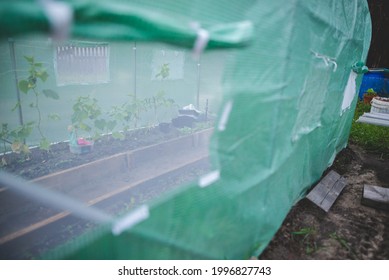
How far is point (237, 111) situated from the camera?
1.76m

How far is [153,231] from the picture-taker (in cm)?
149

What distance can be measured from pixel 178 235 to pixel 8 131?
4.05 metres

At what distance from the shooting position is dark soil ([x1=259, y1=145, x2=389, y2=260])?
Answer: 2.87 metres

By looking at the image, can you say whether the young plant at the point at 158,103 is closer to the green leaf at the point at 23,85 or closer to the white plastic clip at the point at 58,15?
the green leaf at the point at 23,85

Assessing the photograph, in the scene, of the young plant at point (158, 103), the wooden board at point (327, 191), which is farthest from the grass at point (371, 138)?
the young plant at point (158, 103)

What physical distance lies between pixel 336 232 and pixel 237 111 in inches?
96.5

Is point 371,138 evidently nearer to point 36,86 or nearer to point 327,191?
point 327,191

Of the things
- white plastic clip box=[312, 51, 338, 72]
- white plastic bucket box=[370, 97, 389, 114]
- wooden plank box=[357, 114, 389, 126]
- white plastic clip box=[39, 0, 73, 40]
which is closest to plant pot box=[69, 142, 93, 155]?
white plastic clip box=[312, 51, 338, 72]

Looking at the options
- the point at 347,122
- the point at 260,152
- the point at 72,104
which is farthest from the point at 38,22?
the point at 347,122

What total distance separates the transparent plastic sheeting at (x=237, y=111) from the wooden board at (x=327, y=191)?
54 cm

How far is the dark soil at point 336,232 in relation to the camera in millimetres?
2869

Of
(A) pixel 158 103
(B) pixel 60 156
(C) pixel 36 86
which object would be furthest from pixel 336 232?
(C) pixel 36 86

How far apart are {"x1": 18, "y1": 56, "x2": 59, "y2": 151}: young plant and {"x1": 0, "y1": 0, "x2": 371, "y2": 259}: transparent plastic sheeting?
3.58 meters
